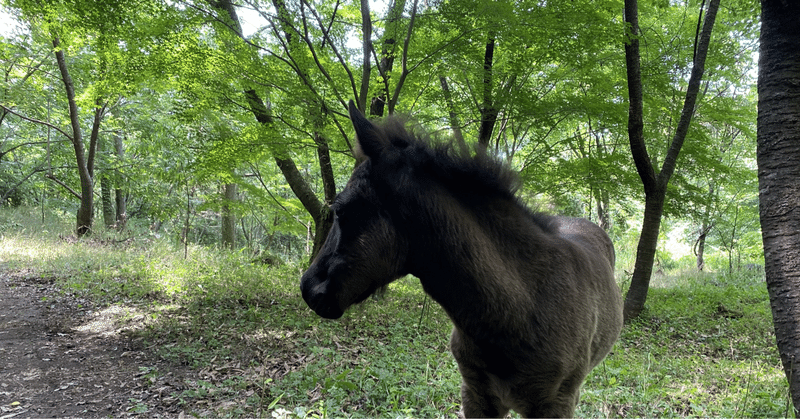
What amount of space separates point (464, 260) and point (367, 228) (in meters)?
0.47

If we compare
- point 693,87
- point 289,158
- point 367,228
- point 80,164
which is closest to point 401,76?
point 289,158

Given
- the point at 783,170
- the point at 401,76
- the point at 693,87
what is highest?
the point at 693,87

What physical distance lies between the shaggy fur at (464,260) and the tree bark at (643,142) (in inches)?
217

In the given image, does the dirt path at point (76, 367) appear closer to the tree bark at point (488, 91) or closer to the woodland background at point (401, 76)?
the woodland background at point (401, 76)

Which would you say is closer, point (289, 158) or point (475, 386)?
point (475, 386)

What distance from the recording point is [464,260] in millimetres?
1798

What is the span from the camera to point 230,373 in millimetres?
4273

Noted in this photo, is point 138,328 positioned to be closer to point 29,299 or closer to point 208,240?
point 29,299

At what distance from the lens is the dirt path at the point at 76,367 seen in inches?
141

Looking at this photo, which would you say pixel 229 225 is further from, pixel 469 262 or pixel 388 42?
pixel 469 262

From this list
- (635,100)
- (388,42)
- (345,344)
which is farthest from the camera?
(388,42)

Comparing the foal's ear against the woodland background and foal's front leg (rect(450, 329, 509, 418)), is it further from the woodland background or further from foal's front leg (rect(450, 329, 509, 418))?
foal's front leg (rect(450, 329, 509, 418))

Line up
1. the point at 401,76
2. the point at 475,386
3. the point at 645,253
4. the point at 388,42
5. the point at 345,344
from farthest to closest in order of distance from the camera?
1. the point at 645,253
2. the point at 388,42
3. the point at 401,76
4. the point at 345,344
5. the point at 475,386

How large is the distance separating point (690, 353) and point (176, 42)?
8.75m
